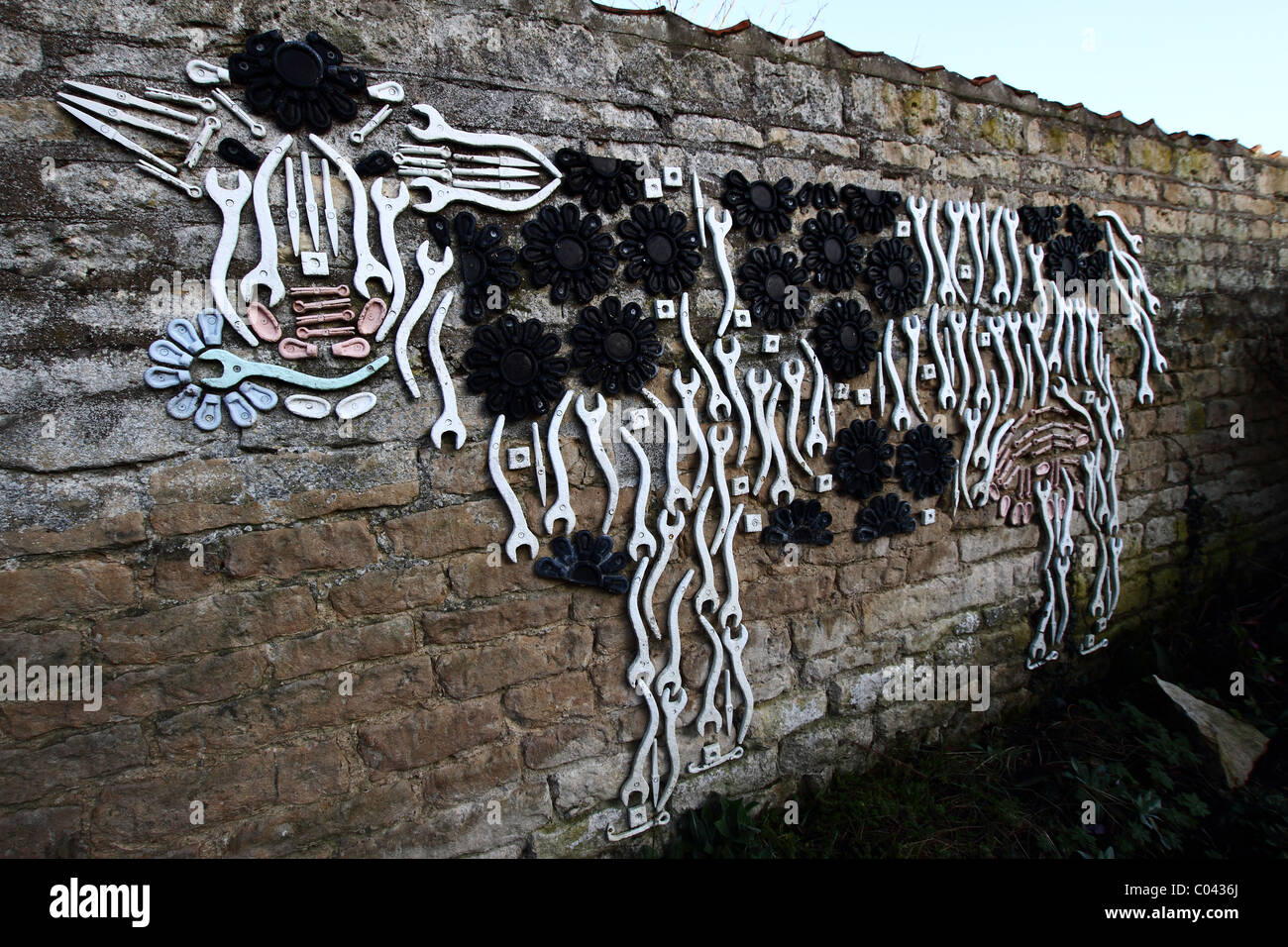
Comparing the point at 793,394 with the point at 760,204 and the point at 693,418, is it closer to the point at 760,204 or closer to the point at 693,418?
the point at 693,418

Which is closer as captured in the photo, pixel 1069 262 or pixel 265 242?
pixel 265 242

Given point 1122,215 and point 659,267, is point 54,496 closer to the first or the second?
point 659,267

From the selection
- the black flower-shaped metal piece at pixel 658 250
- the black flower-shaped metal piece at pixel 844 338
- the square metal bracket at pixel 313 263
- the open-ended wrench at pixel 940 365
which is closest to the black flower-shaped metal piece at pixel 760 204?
the black flower-shaped metal piece at pixel 658 250

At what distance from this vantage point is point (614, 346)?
7.66ft

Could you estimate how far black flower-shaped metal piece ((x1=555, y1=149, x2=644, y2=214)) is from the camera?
89.4 inches

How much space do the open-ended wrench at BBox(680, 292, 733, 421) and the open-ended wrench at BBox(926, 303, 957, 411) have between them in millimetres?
1124

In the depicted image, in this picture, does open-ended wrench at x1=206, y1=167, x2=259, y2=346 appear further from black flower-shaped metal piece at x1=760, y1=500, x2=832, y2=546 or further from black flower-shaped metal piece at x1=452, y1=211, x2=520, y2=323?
black flower-shaped metal piece at x1=760, y1=500, x2=832, y2=546

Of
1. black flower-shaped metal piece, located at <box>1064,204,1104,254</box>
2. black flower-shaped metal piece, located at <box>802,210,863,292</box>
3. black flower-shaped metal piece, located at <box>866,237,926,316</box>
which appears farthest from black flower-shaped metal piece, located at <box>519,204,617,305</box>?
black flower-shaped metal piece, located at <box>1064,204,1104,254</box>

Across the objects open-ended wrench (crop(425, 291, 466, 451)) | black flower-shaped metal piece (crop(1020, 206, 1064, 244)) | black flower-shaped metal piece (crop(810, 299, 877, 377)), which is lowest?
open-ended wrench (crop(425, 291, 466, 451))

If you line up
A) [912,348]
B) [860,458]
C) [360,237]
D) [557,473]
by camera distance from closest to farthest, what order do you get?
[360,237]
[557,473]
[860,458]
[912,348]

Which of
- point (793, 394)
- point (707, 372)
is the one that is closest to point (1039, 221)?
point (793, 394)

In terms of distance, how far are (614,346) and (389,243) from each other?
764mm

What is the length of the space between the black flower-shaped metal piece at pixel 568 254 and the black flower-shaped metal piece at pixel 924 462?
1.53 meters

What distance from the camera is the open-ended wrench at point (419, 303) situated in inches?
80.0
